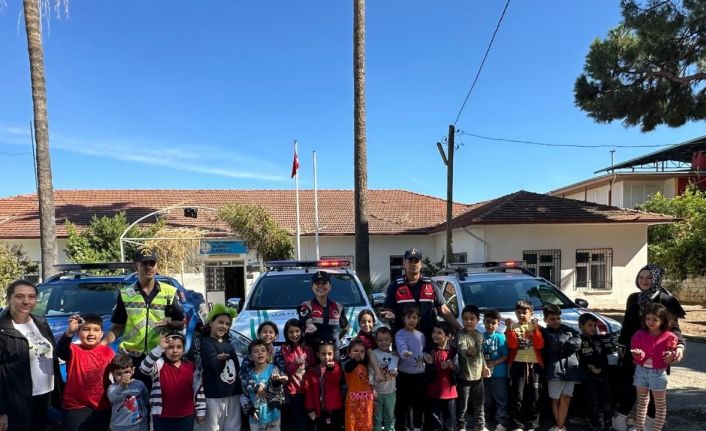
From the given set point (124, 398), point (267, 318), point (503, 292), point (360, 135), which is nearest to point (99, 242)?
point (360, 135)

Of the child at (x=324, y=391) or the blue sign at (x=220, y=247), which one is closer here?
the child at (x=324, y=391)

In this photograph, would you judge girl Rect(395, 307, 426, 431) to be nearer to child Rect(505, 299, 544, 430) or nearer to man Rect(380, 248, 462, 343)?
man Rect(380, 248, 462, 343)

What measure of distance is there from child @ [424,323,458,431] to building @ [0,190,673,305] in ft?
40.5

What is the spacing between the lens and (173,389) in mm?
3930

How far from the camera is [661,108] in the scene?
13.1m

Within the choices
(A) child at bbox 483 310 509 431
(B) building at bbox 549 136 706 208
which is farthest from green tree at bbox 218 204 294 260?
(B) building at bbox 549 136 706 208

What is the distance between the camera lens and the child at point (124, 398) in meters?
3.82

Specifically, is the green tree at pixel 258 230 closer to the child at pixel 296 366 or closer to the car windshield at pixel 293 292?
the car windshield at pixel 293 292

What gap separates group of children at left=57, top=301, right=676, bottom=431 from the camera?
3.90 m

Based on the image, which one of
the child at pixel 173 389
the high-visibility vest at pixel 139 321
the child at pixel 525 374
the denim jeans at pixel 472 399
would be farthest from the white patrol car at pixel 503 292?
the high-visibility vest at pixel 139 321

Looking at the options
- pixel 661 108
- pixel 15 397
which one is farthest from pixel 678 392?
pixel 661 108

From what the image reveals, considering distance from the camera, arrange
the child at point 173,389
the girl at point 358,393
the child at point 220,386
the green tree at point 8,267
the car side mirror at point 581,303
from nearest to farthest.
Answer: the child at point 173,389
the child at point 220,386
the girl at point 358,393
the car side mirror at point 581,303
the green tree at point 8,267

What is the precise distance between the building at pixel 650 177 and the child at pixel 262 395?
27.7 meters

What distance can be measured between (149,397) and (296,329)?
129 centimetres
